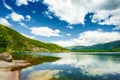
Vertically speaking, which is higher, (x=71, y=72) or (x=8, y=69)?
(x=8, y=69)

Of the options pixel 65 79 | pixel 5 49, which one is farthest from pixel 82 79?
pixel 5 49

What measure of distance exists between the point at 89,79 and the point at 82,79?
171cm

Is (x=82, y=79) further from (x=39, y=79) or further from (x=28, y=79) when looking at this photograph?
(x=28, y=79)

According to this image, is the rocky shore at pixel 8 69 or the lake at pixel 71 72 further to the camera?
the lake at pixel 71 72

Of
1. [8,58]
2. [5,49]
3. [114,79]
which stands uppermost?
[5,49]

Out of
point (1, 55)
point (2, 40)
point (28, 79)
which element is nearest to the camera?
point (28, 79)

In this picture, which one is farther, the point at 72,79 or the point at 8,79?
the point at 72,79

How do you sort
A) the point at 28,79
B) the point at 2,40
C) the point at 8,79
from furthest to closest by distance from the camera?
the point at 2,40 → the point at 28,79 → the point at 8,79

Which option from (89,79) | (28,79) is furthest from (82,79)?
(28,79)

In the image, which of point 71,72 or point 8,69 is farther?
point 8,69

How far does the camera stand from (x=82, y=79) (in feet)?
126

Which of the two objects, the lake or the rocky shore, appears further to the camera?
the lake

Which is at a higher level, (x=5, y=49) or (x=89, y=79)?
(x=5, y=49)

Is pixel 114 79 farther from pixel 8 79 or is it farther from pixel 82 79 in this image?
pixel 8 79
